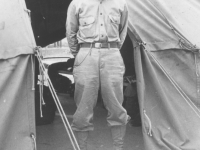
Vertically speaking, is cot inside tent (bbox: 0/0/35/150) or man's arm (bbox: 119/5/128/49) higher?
man's arm (bbox: 119/5/128/49)

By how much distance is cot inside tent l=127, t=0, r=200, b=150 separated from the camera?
3.41m

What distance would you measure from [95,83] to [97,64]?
7.7 inches

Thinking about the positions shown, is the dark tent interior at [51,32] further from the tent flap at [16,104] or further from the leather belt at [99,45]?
the tent flap at [16,104]

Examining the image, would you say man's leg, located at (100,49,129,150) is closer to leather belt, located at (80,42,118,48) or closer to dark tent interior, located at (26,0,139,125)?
leather belt, located at (80,42,118,48)

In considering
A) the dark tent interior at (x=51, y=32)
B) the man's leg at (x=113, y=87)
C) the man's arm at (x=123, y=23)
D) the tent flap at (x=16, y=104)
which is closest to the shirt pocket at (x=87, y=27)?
the man's leg at (x=113, y=87)

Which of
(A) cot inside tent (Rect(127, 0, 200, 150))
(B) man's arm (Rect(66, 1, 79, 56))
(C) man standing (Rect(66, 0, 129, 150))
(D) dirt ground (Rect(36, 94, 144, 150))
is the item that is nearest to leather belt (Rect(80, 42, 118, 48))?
(C) man standing (Rect(66, 0, 129, 150))

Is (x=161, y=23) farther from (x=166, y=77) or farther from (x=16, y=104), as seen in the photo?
(x=16, y=104)

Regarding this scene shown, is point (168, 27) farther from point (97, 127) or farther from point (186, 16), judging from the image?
point (97, 127)

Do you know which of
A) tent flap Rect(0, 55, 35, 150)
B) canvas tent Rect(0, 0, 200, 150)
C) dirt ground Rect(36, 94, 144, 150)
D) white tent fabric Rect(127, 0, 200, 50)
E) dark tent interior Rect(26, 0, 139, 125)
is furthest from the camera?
dark tent interior Rect(26, 0, 139, 125)

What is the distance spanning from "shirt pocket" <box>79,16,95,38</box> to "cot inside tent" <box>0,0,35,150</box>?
0.59 m

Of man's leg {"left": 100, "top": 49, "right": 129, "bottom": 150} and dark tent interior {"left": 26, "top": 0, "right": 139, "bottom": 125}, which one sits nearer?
man's leg {"left": 100, "top": 49, "right": 129, "bottom": 150}

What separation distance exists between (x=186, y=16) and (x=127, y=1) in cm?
74

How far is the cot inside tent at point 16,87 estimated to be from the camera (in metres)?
2.82

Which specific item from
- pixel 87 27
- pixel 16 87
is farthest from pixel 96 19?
pixel 16 87
